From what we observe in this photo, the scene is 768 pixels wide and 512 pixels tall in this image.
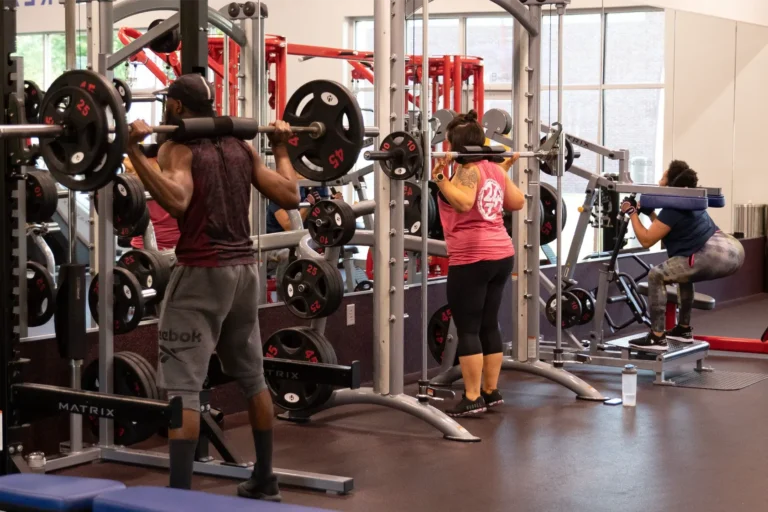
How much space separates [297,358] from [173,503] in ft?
6.59

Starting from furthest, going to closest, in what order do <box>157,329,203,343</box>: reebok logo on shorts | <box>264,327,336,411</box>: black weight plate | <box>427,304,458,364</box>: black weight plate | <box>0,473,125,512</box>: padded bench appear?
<box>427,304,458,364</box>: black weight plate → <box>264,327,336,411</box>: black weight plate → <box>157,329,203,343</box>: reebok logo on shorts → <box>0,473,125,512</box>: padded bench

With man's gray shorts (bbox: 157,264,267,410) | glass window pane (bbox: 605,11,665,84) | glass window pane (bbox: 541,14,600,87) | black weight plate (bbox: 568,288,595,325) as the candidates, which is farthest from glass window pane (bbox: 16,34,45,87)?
glass window pane (bbox: 605,11,665,84)

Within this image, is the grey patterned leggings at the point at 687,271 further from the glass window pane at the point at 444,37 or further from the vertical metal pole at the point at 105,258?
the glass window pane at the point at 444,37

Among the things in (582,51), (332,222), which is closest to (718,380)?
(332,222)

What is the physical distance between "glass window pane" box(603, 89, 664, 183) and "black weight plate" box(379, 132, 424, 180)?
24.4 ft

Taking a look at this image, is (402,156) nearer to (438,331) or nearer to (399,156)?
(399,156)

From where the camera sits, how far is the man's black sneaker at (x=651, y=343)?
22.1ft

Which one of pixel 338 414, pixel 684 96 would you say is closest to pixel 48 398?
pixel 338 414

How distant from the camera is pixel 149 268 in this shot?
189 inches

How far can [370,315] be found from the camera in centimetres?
639

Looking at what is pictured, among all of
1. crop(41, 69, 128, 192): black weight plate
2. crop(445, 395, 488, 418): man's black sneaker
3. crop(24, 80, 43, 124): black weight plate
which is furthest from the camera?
crop(445, 395, 488, 418): man's black sneaker

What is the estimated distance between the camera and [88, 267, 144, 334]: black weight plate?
447 centimetres

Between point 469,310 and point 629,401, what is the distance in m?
1.09

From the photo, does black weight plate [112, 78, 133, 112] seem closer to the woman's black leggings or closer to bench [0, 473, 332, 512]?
bench [0, 473, 332, 512]
